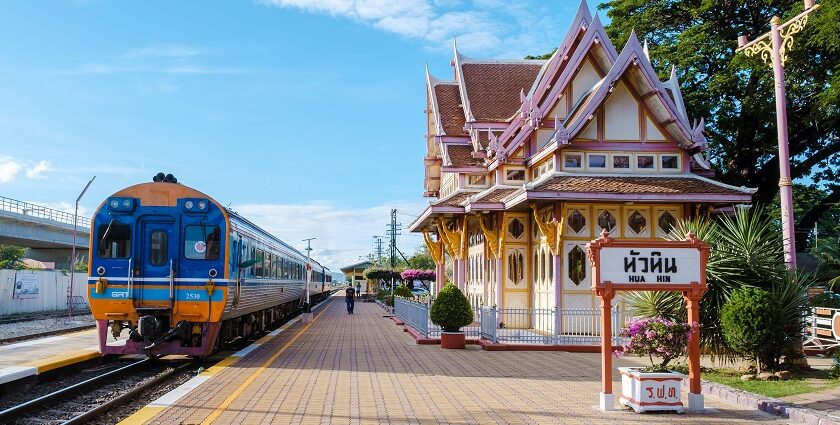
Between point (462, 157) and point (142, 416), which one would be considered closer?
point (142, 416)

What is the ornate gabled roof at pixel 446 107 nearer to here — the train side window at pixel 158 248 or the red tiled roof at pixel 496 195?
the red tiled roof at pixel 496 195

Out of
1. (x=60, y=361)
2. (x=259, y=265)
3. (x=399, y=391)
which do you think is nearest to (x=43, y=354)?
(x=60, y=361)

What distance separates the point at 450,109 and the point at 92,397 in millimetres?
21607

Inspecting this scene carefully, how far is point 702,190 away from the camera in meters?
18.8

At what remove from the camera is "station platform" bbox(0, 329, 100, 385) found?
11.9 m

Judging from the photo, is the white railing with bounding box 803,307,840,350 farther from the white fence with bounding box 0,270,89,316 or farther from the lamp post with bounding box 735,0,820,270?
the white fence with bounding box 0,270,89,316

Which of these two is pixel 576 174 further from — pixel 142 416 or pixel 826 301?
pixel 142 416

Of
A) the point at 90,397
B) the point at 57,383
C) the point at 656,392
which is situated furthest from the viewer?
the point at 57,383

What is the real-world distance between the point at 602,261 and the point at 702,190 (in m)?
10.2

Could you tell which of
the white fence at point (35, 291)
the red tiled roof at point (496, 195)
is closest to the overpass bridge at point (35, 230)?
the white fence at point (35, 291)

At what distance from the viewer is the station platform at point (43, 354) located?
1194 centimetres

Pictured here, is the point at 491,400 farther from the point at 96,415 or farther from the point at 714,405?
the point at 96,415

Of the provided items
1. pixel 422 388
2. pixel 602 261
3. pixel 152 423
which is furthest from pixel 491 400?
pixel 152 423

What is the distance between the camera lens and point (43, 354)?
53.8 feet
